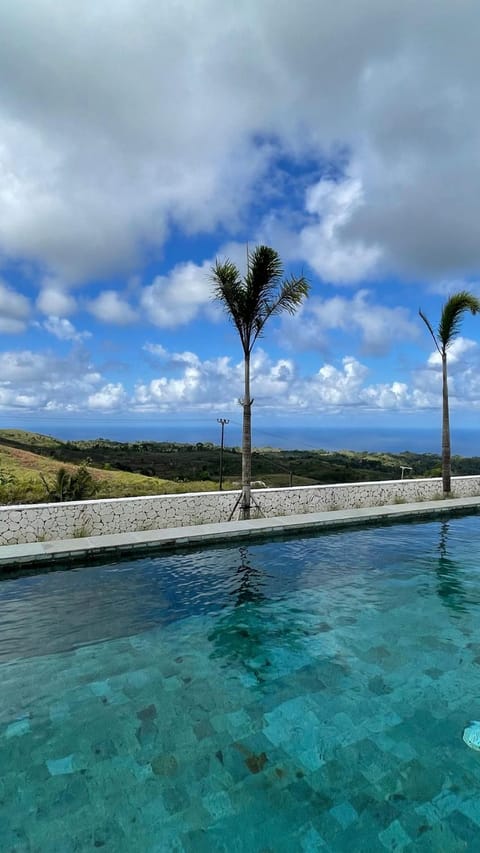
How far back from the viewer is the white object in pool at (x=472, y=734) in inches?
152

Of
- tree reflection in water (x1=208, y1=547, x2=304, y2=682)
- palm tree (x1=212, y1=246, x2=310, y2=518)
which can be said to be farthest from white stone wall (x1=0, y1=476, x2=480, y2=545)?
tree reflection in water (x1=208, y1=547, x2=304, y2=682)

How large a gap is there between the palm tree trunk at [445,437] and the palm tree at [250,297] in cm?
687

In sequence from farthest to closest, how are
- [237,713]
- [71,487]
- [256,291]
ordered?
[71,487], [256,291], [237,713]

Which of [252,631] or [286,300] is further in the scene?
[286,300]

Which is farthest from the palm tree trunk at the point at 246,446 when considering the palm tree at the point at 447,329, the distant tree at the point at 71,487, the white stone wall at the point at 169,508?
the palm tree at the point at 447,329

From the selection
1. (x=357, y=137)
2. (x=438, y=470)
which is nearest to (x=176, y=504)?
(x=357, y=137)

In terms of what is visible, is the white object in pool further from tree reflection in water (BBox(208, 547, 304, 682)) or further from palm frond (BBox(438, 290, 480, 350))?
palm frond (BBox(438, 290, 480, 350))

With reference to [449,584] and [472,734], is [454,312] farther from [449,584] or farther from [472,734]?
[472,734]

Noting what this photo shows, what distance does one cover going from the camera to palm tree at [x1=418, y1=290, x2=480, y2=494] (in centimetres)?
1466

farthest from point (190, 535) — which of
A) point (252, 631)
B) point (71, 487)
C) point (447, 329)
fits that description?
point (447, 329)

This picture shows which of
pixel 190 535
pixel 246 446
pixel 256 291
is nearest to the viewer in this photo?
pixel 190 535

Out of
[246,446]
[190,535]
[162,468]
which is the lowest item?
[162,468]

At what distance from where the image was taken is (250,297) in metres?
11.5

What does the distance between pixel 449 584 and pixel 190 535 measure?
5120 mm
